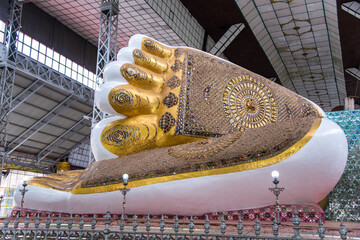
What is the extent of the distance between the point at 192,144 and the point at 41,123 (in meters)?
15.4

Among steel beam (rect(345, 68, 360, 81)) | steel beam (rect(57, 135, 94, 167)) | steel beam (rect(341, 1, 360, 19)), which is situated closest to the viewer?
steel beam (rect(341, 1, 360, 19))

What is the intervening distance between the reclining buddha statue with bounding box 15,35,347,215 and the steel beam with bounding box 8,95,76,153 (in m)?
13.4

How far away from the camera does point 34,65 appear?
1568 cm

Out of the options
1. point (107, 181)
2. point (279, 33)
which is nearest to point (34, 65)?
point (279, 33)

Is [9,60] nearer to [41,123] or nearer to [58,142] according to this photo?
[41,123]

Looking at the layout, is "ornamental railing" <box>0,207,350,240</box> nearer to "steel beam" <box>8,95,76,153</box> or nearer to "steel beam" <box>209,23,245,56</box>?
"steel beam" <box>209,23,245,56</box>

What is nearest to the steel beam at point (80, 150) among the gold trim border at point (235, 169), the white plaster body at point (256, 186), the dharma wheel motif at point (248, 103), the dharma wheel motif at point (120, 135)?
the dharma wheel motif at point (120, 135)

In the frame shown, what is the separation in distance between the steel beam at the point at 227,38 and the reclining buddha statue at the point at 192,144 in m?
11.8

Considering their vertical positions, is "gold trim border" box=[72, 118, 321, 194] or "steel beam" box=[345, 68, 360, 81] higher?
"steel beam" box=[345, 68, 360, 81]

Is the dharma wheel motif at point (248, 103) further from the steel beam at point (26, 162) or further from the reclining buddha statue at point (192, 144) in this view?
the steel beam at point (26, 162)

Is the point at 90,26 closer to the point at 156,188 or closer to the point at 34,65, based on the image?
the point at 34,65

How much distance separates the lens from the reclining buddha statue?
4.07 meters

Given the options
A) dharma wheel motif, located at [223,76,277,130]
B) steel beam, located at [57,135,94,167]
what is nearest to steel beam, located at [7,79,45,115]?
steel beam, located at [57,135,94,167]

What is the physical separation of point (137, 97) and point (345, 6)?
40.6 ft
